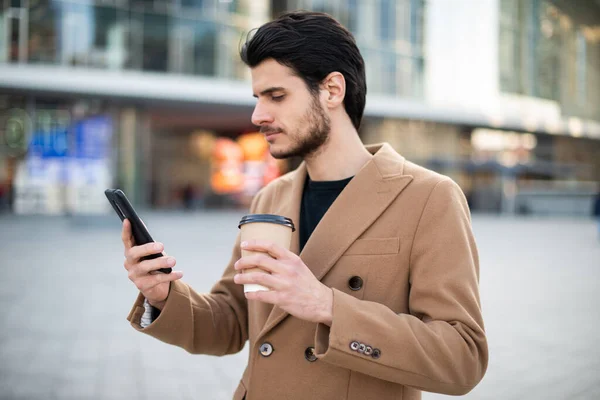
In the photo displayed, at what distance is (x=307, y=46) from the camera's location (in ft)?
5.94

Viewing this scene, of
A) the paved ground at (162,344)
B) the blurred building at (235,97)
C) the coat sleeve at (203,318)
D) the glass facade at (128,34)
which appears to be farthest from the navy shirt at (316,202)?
the blurred building at (235,97)

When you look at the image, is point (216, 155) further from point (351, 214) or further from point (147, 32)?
point (351, 214)

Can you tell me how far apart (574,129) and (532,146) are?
481cm

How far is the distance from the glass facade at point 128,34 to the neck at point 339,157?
2292cm

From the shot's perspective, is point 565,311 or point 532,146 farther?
point 532,146

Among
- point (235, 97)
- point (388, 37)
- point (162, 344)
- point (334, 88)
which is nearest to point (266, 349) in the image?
point (334, 88)

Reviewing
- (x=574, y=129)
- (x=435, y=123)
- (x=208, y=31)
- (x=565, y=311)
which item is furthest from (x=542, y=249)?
(x=574, y=129)

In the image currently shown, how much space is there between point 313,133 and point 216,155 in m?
34.7

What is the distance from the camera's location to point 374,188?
180cm

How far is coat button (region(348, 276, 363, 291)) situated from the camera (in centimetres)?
168

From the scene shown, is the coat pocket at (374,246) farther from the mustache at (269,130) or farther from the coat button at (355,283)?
the mustache at (269,130)

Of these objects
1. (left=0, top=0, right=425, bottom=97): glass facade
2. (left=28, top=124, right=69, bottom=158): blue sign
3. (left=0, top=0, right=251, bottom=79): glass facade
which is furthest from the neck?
(left=28, top=124, right=69, bottom=158): blue sign

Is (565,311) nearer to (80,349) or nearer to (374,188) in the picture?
(80,349)

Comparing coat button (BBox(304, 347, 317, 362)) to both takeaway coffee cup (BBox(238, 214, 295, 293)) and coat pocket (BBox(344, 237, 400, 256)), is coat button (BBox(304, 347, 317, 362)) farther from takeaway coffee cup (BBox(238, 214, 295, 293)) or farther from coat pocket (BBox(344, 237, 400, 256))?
takeaway coffee cup (BBox(238, 214, 295, 293))
